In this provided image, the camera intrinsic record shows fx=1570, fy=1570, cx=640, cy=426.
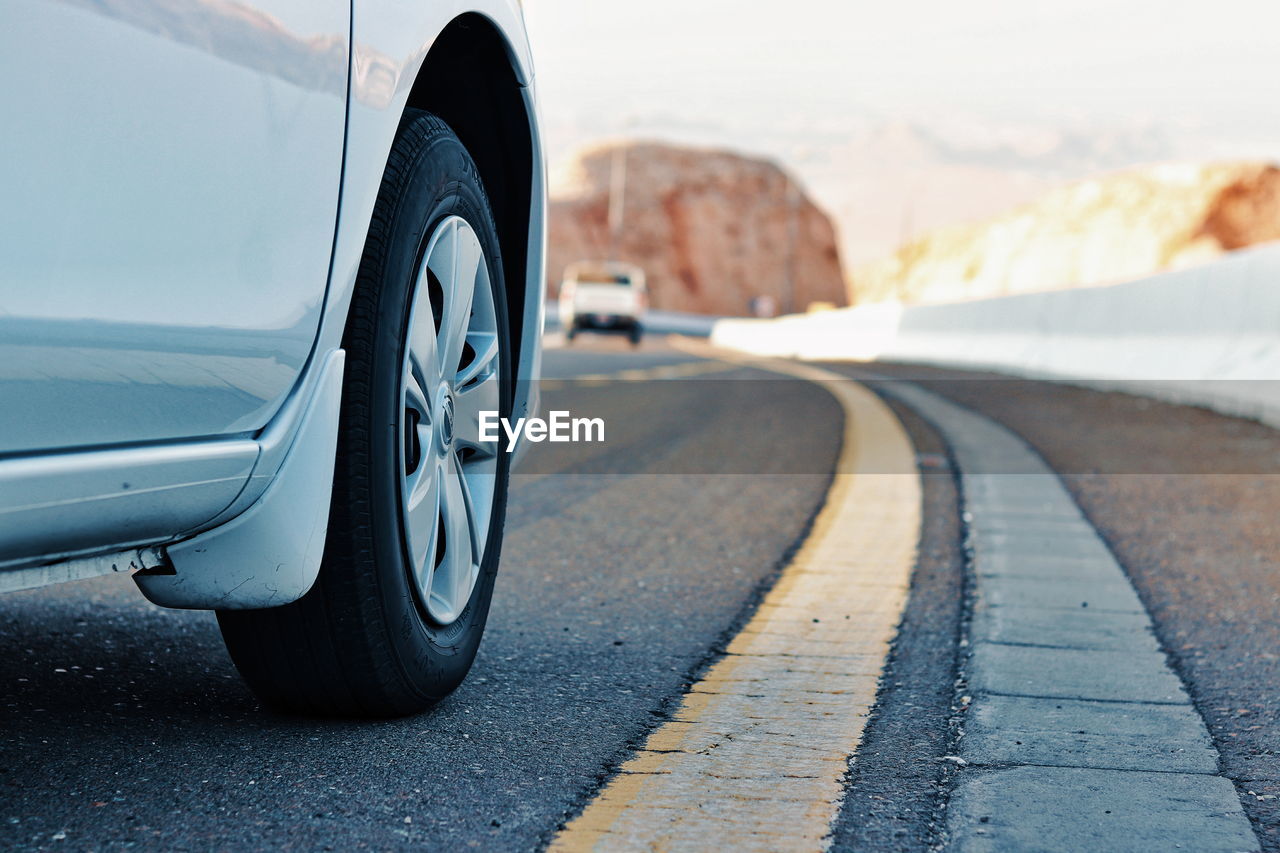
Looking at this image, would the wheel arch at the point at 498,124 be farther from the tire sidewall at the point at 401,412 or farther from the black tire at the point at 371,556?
the black tire at the point at 371,556

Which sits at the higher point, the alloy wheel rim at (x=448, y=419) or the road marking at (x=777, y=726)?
the alloy wheel rim at (x=448, y=419)

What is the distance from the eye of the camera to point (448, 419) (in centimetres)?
265

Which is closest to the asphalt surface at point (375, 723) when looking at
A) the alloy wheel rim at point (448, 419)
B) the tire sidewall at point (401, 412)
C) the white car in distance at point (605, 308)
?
A: the tire sidewall at point (401, 412)

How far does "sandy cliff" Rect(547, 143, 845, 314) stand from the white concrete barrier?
74.9 metres

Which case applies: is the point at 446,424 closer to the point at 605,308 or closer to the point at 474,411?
the point at 474,411

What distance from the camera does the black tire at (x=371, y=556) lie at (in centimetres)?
223

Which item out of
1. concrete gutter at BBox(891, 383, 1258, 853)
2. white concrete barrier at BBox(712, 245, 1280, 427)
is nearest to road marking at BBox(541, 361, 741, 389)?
white concrete barrier at BBox(712, 245, 1280, 427)

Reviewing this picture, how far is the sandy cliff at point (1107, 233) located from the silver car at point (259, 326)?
82.9m

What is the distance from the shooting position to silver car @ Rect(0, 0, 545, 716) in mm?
1607

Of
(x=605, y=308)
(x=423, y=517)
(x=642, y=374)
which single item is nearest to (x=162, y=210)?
(x=423, y=517)

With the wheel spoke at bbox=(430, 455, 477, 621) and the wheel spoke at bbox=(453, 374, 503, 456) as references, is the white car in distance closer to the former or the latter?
the wheel spoke at bbox=(453, 374, 503, 456)

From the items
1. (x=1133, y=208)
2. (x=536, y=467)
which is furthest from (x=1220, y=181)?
(x=536, y=467)

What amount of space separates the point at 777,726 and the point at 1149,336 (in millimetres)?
9971

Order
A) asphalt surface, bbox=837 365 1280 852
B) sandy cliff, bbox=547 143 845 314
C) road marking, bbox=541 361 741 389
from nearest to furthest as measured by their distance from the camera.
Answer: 1. asphalt surface, bbox=837 365 1280 852
2. road marking, bbox=541 361 741 389
3. sandy cliff, bbox=547 143 845 314
